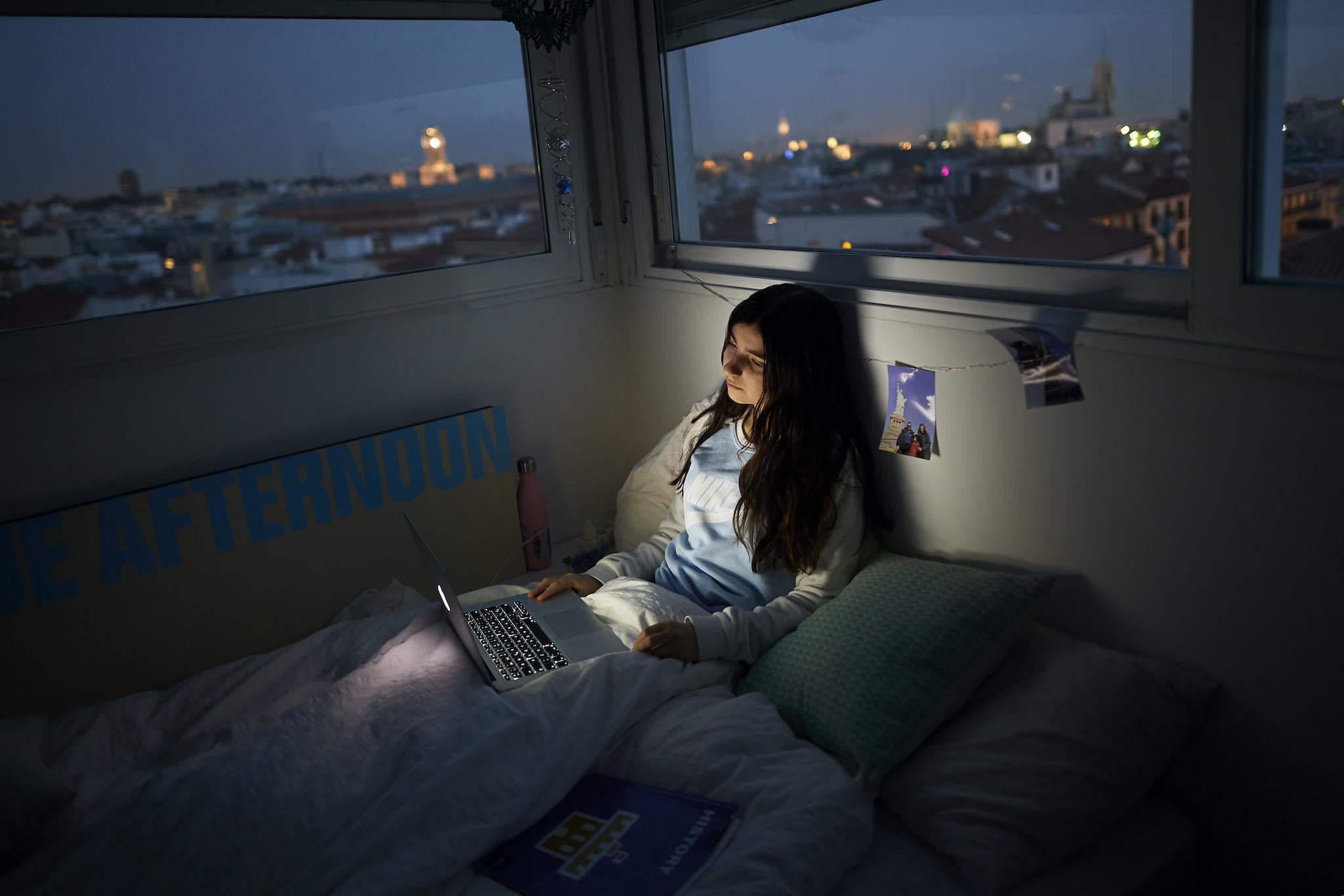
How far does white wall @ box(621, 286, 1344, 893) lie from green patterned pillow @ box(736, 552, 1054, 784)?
0.36 feet

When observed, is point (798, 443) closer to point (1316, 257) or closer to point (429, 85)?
point (1316, 257)

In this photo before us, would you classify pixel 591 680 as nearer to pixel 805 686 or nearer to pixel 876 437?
pixel 805 686

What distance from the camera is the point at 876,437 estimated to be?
1705 mm

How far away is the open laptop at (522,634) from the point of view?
58.5 inches

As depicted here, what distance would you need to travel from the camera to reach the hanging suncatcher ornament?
1946 mm

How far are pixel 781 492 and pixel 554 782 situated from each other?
0.60 m

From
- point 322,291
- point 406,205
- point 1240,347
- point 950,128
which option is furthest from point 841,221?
point 322,291

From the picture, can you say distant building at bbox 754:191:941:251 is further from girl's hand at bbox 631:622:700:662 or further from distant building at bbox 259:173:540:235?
girl's hand at bbox 631:622:700:662

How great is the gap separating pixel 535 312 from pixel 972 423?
43.2 inches

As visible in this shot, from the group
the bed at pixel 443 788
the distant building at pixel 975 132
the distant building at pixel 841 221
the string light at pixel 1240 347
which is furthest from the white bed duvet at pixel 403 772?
the distant building at pixel 975 132

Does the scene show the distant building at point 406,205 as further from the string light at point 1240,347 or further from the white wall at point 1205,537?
the string light at point 1240,347

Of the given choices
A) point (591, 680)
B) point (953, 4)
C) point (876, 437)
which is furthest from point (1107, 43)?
point (591, 680)

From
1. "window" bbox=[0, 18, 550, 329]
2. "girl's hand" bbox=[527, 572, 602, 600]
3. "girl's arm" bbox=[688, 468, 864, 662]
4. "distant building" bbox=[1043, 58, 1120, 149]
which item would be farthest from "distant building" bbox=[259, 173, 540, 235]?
"distant building" bbox=[1043, 58, 1120, 149]

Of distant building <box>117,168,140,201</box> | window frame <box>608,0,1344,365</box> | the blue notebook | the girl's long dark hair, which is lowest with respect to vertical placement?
the blue notebook
